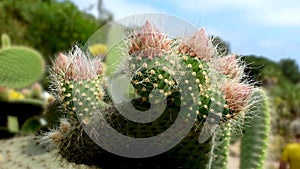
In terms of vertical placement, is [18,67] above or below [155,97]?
above

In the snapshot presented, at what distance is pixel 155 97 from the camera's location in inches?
65.3

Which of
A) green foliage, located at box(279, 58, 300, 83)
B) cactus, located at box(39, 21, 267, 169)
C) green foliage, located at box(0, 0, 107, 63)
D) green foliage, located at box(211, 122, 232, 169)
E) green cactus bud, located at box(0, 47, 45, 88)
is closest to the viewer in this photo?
cactus, located at box(39, 21, 267, 169)

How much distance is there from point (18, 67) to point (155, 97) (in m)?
3.83

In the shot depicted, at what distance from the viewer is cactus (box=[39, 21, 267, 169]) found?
166 cm

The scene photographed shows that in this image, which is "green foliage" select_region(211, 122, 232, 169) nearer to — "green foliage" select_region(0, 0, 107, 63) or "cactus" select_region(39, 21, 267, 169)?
"cactus" select_region(39, 21, 267, 169)

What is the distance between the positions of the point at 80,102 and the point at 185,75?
0.35 meters

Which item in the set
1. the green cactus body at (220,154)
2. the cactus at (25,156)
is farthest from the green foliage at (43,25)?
the green cactus body at (220,154)

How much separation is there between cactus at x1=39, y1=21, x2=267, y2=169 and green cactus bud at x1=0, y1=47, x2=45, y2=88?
10.8ft

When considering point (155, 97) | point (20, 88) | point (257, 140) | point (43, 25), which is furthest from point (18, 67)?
point (43, 25)

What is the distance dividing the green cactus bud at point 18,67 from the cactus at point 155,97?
A: 329 centimetres

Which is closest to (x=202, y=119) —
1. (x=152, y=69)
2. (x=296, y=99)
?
(x=152, y=69)

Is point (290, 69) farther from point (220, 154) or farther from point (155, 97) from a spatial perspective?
point (155, 97)

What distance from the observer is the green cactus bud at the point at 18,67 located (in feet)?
16.5

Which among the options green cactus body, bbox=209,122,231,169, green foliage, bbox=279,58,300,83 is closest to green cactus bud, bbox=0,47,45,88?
green cactus body, bbox=209,122,231,169
